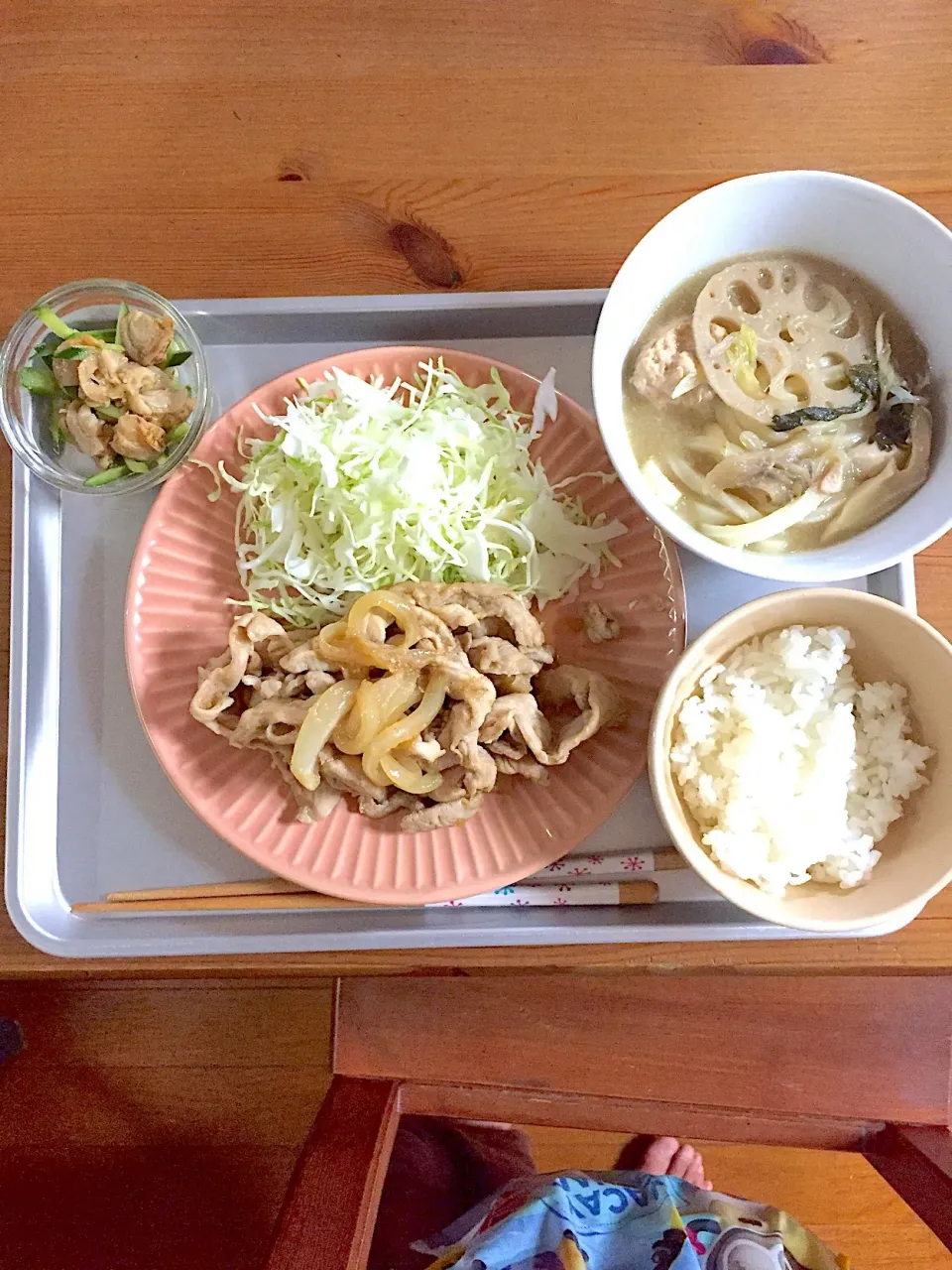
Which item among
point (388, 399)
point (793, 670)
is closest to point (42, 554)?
point (388, 399)

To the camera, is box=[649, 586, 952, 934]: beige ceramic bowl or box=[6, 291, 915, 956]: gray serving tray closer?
box=[649, 586, 952, 934]: beige ceramic bowl

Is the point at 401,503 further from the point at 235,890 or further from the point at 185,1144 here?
the point at 185,1144

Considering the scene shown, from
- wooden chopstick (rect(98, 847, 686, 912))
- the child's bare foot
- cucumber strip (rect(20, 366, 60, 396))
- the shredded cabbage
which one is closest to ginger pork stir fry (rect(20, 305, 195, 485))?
cucumber strip (rect(20, 366, 60, 396))

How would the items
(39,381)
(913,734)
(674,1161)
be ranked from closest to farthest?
1. (913,734)
2. (39,381)
3. (674,1161)

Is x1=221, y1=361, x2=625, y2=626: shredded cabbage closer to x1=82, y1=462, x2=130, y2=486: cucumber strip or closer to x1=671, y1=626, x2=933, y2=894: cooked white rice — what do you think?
x1=82, y1=462, x2=130, y2=486: cucumber strip

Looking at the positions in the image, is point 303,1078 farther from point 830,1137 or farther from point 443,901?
point 830,1137

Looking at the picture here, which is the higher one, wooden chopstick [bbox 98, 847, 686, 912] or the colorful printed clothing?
wooden chopstick [bbox 98, 847, 686, 912]

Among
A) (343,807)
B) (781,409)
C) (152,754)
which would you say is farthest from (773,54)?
(152,754)
